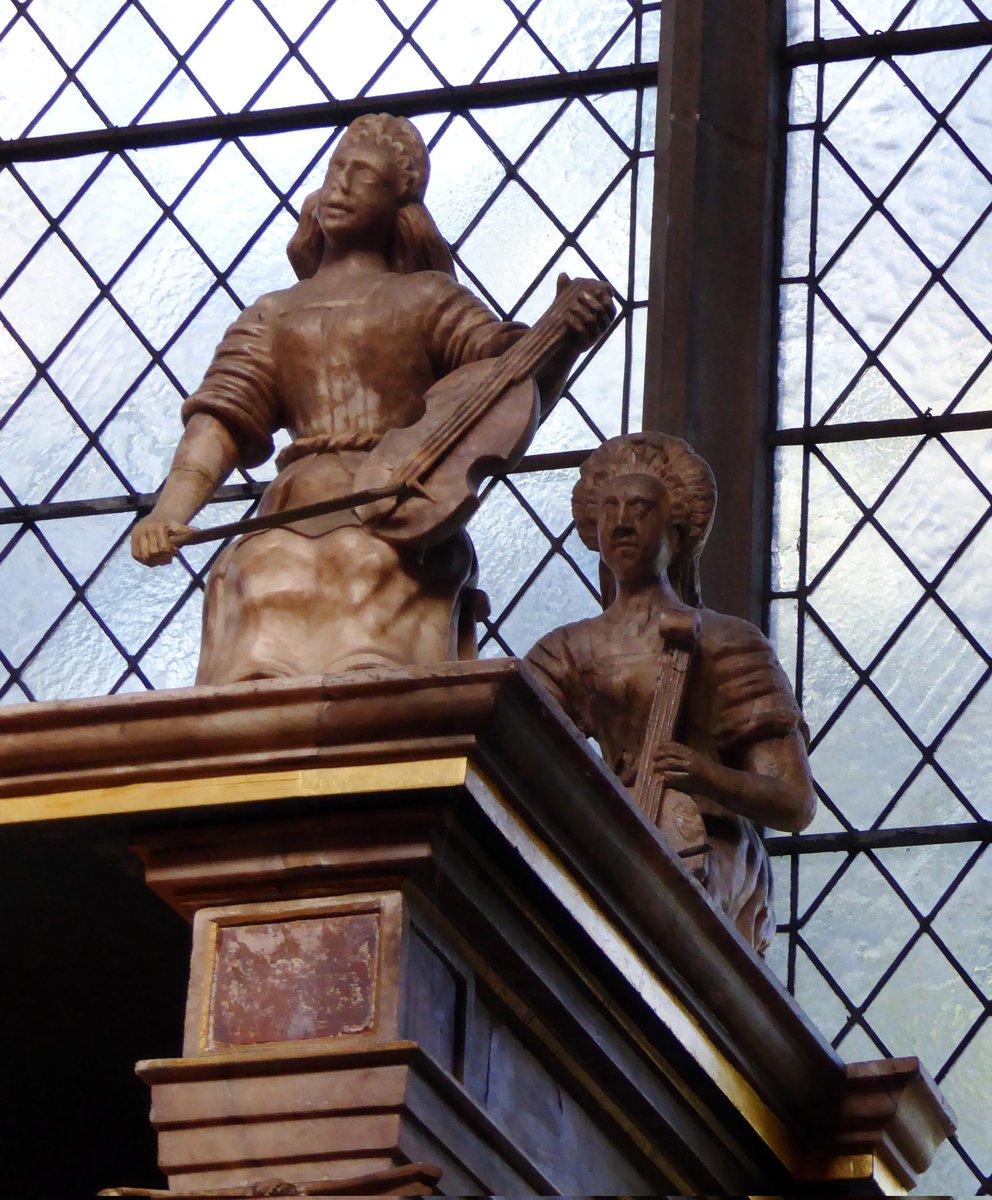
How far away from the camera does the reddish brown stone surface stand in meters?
5.05

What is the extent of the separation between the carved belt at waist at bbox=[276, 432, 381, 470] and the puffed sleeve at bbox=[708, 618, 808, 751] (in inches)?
37.4

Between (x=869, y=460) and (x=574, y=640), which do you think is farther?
(x=869, y=460)

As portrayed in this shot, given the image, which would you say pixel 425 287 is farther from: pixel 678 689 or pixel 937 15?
pixel 937 15

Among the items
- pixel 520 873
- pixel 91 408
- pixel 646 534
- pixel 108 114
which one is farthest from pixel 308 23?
pixel 520 873

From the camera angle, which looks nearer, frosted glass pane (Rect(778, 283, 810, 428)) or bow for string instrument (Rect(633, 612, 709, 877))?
bow for string instrument (Rect(633, 612, 709, 877))

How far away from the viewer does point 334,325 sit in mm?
6191

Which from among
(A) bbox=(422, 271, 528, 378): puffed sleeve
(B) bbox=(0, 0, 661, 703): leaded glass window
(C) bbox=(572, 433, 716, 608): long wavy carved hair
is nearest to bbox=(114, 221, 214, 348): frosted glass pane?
(B) bbox=(0, 0, 661, 703): leaded glass window

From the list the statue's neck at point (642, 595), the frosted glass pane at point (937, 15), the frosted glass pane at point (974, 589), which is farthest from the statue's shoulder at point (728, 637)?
the frosted glass pane at point (937, 15)

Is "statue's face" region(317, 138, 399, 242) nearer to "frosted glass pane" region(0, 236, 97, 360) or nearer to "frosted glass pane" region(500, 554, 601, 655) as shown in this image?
"frosted glass pane" region(500, 554, 601, 655)

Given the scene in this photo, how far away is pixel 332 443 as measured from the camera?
Answer: 20.0 ft

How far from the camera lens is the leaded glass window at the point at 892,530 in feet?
27.8

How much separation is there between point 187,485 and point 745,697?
1252mm

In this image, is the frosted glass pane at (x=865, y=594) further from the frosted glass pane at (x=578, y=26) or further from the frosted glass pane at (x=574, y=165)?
the frosted glass pane at (x=578, y=26)

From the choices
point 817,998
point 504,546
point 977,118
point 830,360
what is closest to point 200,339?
point 504,546
